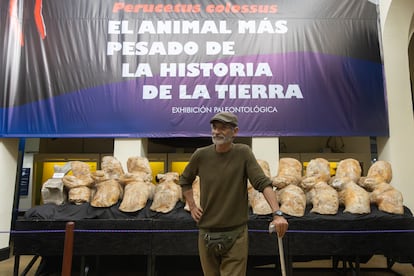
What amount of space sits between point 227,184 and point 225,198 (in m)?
0.09

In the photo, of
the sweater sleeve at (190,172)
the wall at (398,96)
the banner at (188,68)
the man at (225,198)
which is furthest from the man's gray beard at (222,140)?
the wall at (398,96)

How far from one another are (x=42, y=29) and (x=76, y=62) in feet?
2.81

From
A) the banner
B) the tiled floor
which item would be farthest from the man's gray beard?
the banner

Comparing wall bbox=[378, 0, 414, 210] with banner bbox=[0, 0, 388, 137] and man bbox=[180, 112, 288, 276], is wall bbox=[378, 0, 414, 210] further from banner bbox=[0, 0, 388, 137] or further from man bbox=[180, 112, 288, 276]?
man bbox=[180, 112, 288, 276]

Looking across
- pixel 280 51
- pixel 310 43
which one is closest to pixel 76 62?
pixel 280 51

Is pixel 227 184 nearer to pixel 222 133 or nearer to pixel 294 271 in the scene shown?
pixel 222 133

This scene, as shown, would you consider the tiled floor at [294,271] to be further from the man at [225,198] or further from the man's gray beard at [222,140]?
the man's gray beard at [222,140]

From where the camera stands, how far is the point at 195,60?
5.75 m

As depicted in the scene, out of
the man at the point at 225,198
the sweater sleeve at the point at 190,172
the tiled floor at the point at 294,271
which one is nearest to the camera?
the man at the point at 225,198

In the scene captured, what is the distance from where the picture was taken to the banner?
18.2 ft

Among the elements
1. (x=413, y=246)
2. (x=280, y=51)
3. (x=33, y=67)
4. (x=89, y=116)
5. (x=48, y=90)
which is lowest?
(x=413, y=246)

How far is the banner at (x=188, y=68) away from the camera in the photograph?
5.56 metres

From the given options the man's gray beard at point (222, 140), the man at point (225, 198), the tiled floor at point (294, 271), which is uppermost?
the man's gray beard at point (222, 140)

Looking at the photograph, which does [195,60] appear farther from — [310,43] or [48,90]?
[48,90]
